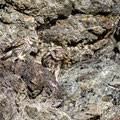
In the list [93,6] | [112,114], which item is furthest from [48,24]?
[112,114]

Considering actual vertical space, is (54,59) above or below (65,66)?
above

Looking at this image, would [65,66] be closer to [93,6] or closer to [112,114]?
[93,6]

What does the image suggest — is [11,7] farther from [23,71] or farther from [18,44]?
[23,71]

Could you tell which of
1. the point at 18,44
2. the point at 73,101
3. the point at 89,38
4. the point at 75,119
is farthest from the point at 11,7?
the point at 75,119

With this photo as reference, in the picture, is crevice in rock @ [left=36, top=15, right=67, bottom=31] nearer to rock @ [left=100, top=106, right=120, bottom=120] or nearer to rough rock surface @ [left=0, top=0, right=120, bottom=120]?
rough rock surface @ [left=0, top=0, right=120, bottom=120]

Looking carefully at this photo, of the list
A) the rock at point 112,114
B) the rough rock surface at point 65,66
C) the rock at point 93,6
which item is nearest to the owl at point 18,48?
the rough rock surface at point 65,66

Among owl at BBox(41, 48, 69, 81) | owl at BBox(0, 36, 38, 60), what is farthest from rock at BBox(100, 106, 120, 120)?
owl at BBox(0, 36, 38, 60)

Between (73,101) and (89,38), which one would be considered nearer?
(73,101)
